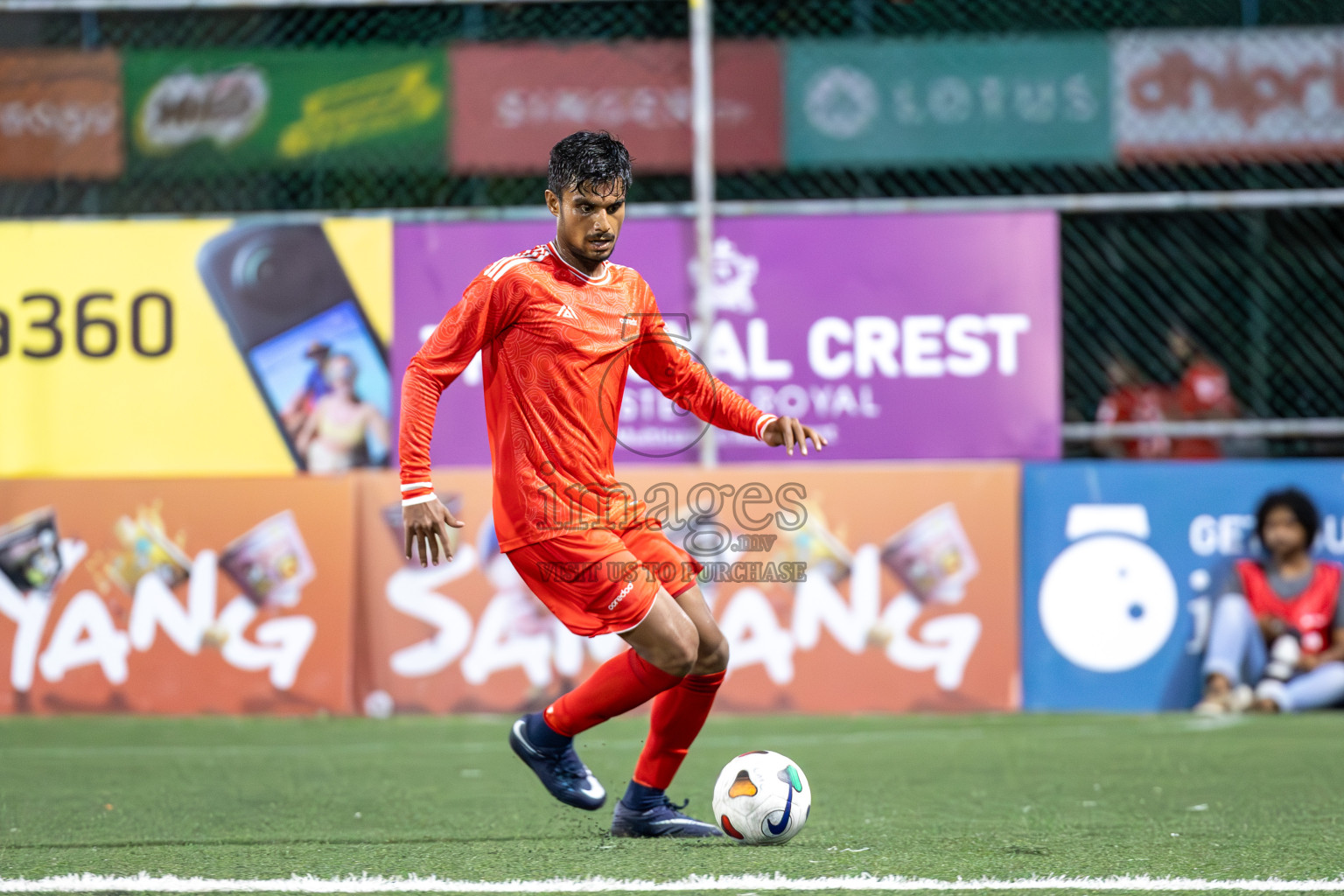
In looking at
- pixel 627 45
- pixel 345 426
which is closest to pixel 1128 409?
pixel 627 45

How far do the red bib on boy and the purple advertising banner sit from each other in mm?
1140

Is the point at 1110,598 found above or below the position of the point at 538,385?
below

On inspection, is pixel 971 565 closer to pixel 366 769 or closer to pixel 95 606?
pixel 366 769

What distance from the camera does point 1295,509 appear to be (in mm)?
7789

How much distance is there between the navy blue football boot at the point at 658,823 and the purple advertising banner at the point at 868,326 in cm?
380

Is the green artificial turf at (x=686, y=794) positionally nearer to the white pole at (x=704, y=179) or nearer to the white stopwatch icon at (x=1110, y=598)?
the white stopwatch icon at (x=1110, y=598)

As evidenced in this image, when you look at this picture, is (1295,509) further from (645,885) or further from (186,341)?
(186,341)

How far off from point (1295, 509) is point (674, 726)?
14.4 ft

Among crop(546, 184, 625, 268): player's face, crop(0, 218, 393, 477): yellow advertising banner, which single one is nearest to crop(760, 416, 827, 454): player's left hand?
crop(546, 184, 625, 268): player's face

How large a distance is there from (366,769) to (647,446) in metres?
2.62

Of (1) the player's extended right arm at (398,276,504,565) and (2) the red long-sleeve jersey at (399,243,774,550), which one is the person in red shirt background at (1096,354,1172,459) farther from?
(1) the player's extended right arm at (398,276,504,565)

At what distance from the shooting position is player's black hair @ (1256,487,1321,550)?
7.78 meters

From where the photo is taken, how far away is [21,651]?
7.95m

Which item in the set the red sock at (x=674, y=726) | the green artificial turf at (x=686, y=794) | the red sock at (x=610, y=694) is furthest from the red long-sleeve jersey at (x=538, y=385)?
the green artificial turf at (x=686, y=794)
